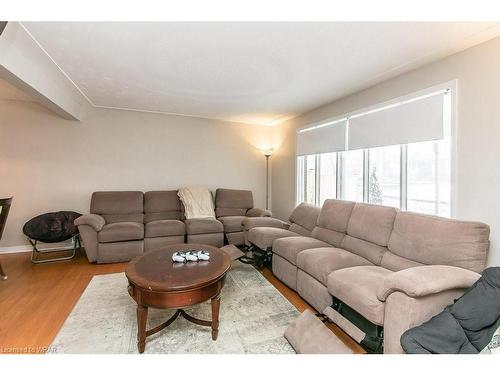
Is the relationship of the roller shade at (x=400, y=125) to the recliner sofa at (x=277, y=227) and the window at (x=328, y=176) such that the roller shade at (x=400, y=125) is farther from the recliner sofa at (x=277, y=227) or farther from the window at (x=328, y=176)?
the recliner sofa at (x=277, y=227)

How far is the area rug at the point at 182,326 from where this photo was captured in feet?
5.57

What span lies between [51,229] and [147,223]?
1315mm

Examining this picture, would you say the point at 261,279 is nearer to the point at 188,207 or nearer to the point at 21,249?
the point at 188,207

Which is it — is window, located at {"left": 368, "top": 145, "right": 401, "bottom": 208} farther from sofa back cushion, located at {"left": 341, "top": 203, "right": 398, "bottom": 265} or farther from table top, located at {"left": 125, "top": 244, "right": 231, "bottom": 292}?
table top, located at {"left": 125, "top": 244, "right": 231, "bottom": 292}

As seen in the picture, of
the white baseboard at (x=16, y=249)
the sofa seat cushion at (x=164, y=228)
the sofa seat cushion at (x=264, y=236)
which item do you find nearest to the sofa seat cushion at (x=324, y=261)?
the sofa seat cushion at (x=264, y=236)

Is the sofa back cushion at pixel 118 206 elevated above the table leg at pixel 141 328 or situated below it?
above

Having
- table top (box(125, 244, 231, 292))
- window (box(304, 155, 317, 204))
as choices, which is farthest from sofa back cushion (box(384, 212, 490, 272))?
window (box(304, 155, 317, 204))

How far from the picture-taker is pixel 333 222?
9.53 feet

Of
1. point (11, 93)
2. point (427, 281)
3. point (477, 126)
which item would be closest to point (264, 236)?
point (427, 281)

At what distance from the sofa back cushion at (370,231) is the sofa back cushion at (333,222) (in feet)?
0.25

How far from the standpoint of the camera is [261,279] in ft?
9.45

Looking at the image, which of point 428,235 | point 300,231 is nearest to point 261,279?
point 300,231

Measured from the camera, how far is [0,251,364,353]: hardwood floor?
1.78 metres

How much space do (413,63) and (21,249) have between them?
5858mm
